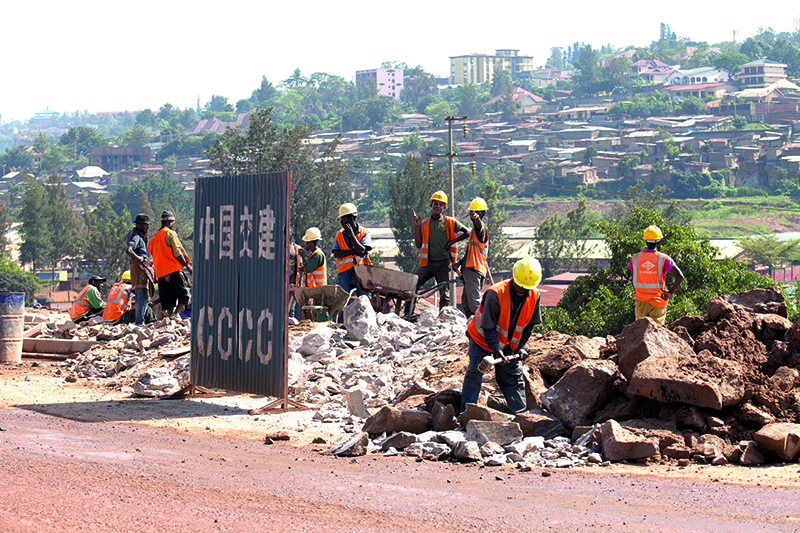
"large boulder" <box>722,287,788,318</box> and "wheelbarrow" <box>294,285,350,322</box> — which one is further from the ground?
"large boulder" <box>722,287,788,318</box>

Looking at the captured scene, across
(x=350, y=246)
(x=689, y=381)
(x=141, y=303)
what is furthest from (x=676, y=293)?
(x=141, y=303)

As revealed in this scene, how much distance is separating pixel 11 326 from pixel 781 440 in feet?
30.2

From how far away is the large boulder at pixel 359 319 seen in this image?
9.84 meters

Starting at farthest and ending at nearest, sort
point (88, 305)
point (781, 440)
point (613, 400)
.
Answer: point (88, 305) < point (613, 400) < point (781, 440)

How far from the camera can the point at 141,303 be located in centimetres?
1154

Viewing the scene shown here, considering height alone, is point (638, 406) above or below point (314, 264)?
below

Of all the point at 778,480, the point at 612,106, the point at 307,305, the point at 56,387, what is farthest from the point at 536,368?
the point at 612,106

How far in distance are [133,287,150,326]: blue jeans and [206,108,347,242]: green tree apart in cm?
3537

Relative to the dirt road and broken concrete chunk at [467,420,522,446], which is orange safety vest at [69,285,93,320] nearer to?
the dirt road

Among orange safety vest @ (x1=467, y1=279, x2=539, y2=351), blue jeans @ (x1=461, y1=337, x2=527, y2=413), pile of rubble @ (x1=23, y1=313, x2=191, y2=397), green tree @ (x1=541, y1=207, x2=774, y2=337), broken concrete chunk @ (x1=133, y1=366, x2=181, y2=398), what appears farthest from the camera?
green tree @ (x1=541, y1=207, x2=774, y2=337)

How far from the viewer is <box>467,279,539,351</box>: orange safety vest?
21.6ft

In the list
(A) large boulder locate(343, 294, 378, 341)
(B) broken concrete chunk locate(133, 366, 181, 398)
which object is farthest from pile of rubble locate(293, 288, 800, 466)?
(B) broken concrete chunk locate(133, 366, 181, 398)

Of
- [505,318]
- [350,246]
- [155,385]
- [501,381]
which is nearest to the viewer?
[505,318]

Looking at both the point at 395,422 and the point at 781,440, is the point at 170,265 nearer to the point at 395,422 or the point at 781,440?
the point at 395,422
